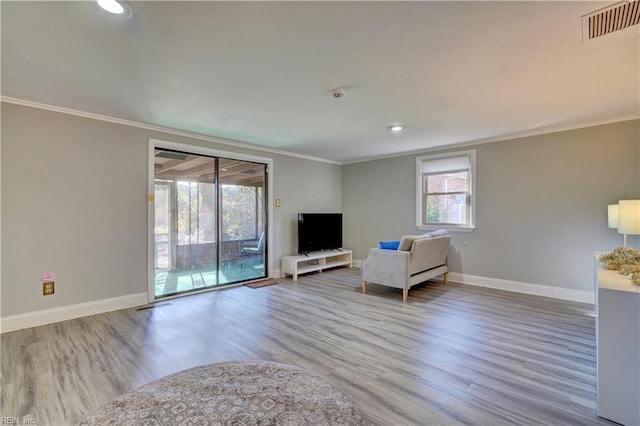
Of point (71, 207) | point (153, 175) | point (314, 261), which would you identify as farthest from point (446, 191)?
point (71, 207)

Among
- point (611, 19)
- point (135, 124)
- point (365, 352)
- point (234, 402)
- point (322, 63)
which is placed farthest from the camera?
point (135, 124)

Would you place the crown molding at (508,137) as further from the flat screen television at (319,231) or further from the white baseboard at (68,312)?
the white baseboard at (68,312)

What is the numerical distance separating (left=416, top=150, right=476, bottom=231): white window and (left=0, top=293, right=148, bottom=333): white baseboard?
4.86 metres

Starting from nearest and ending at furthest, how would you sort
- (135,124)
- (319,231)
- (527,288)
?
(135,124) < (527,288) < (319,231)

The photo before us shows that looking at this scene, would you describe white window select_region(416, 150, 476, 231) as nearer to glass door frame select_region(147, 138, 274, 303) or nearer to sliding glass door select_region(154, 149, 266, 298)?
sliding glass door select_region(154, 149, 266, 298)

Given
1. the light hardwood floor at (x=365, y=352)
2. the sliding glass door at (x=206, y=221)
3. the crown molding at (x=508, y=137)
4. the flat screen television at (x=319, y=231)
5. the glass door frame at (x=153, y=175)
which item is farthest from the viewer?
the flat screen television at (x=319, y=231)

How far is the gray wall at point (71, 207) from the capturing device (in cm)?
300

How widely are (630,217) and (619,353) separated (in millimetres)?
1823

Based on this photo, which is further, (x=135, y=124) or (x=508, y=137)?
(x=508, y=137)

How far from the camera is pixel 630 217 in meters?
2.79

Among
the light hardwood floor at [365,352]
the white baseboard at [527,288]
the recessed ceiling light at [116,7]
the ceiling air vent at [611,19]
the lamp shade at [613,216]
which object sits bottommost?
the light hardwood floor at [365,352]

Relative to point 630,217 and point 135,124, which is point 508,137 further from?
point 135,124

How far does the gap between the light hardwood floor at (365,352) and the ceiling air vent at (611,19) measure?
7.95 ft
